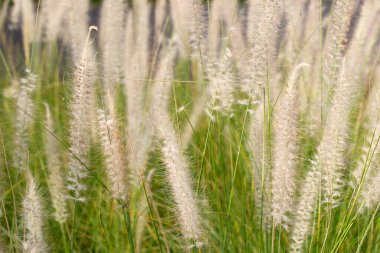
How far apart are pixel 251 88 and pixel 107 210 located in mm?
1042

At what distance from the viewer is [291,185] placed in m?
1.66

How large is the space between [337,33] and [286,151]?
0.87 meters

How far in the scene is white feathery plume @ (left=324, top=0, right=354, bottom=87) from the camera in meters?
2.17

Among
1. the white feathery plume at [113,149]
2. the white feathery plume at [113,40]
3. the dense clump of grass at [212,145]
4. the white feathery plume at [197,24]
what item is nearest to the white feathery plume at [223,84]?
the dense clump of grass at [212,145]

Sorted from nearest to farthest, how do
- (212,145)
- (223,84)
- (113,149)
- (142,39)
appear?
(113,149) → (223,84) → (212,145) → (142,39)

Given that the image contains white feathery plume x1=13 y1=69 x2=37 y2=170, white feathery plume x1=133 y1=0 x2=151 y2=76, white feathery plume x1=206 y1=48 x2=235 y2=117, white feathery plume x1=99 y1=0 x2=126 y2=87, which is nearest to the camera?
white feathery plume x1=206 y1=48 x2=235 y2=117

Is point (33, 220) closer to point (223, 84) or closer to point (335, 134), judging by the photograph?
point (223, 84)

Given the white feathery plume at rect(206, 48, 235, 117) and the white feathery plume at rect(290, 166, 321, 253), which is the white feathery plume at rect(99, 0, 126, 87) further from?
the white feathery plume at rect(290, 166, 321, 253)

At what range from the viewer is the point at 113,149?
1.54 meters

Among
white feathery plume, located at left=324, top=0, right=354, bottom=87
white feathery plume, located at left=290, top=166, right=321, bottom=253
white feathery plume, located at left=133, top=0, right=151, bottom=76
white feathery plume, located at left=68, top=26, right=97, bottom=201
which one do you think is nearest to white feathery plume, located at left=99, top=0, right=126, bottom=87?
white feathery plume, located at left=133, top=0, right=151, bottom=76

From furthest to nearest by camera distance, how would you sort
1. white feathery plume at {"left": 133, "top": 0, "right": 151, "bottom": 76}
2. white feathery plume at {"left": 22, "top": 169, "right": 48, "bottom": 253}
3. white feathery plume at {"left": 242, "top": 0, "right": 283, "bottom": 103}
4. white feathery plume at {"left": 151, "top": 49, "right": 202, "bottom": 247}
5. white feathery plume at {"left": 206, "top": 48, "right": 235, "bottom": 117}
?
white feathery plume at {"left": 133, "top": 0, "right": 151, "bottom": 76} < white feathery plume at {"left": 206, "top": 48, "right": 235, "bottom": 117} < white feathery plume at {"left": 242, "top": 0, "right": 283, "bottom": 103} < white feathery plume at {"left": 22, "top": 169, "right": 48, "bottom": 253} < white feathery plume at {"left": 151, "top": 49, "right": 202, "bottom": 247}

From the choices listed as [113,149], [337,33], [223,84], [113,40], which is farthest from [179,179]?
[113,40]

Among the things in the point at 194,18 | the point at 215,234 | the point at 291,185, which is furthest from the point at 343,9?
the point at 215,234

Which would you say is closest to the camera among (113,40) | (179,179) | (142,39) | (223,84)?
(179,179)
